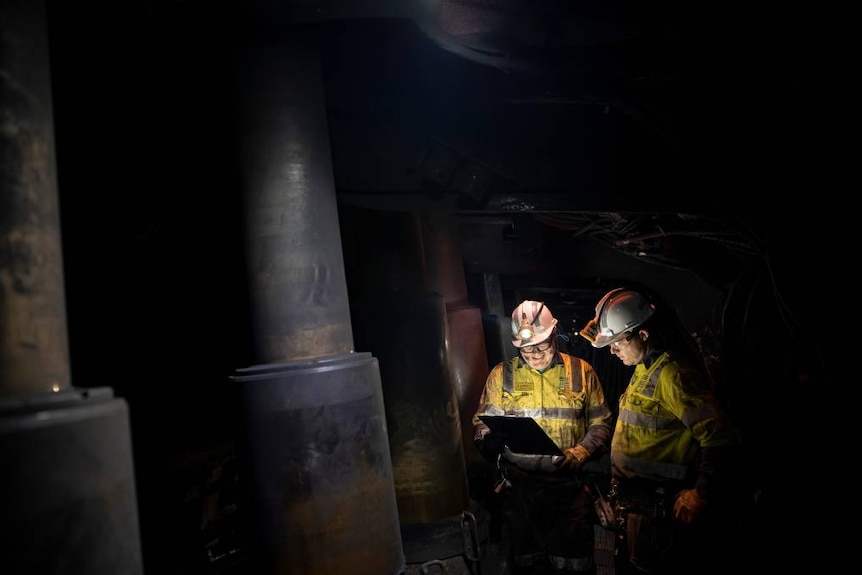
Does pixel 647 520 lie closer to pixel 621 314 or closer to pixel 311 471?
pixel 621 314

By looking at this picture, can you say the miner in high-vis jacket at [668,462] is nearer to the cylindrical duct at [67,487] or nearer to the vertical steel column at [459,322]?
the vertical steel column at [459,322]

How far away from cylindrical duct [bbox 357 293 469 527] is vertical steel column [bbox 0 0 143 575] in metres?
2.23

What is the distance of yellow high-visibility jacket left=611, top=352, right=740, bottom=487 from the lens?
3.77 metres

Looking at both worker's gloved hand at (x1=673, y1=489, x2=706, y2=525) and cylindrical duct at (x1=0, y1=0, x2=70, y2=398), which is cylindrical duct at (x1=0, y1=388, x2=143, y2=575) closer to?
cylindrical duct at (x1=0, y1=0, x2=70, y2=398)

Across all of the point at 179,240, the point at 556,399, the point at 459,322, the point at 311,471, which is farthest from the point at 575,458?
the point at 179,240

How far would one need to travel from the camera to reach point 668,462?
400cm

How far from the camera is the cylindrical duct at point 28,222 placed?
105 cm

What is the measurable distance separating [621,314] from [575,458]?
123 cm

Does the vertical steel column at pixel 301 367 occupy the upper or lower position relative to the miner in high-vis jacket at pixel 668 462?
upper

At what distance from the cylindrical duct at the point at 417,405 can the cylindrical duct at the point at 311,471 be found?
1.34m

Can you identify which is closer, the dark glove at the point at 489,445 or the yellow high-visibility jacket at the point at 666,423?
the yellow high-visibility jacket at the point at 666,423

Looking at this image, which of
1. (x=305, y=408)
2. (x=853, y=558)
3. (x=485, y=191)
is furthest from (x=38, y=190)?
(x=853, y=558)

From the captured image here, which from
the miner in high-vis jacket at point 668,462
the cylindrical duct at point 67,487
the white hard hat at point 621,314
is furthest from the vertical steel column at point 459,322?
the cylindrical duct at point 67,487

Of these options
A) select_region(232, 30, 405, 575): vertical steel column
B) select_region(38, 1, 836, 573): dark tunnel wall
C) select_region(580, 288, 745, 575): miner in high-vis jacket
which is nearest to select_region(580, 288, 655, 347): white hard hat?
select_region(580, 288, 745, 575): miner in high-vis jacket
